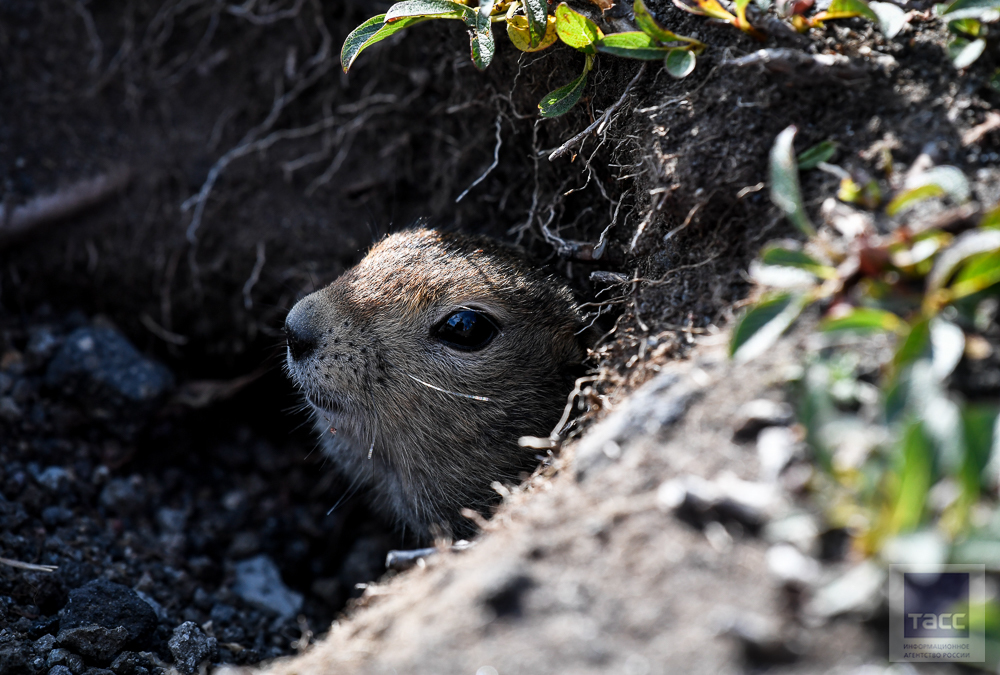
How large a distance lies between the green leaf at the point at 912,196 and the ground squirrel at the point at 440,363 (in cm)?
167

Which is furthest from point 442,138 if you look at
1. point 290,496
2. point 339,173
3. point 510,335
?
point 290,496

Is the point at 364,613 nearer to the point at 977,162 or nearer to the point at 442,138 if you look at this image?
the point at 977,162

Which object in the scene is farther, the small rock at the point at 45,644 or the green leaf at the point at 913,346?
the small rock at the point at 45,644

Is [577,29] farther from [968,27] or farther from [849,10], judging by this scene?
[968,27]

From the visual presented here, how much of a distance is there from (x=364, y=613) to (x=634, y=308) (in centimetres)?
141

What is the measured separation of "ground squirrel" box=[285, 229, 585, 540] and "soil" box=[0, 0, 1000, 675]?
1.12 ft

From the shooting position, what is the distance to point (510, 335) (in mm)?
3521

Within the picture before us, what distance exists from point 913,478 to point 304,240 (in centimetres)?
374

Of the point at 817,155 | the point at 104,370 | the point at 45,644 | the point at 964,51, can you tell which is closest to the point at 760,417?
the point at 817,155

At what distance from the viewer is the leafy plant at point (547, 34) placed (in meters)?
2.67

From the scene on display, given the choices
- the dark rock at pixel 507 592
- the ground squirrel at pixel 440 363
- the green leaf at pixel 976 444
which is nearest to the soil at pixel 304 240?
the dark rock at pixel 507 592

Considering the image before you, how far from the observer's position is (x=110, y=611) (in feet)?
9.39

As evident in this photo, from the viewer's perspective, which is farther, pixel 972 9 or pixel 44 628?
pixel 44 628

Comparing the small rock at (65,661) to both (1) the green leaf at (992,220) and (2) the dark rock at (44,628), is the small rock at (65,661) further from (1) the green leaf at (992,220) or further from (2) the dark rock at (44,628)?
(1) the green leaf at (992,220)
